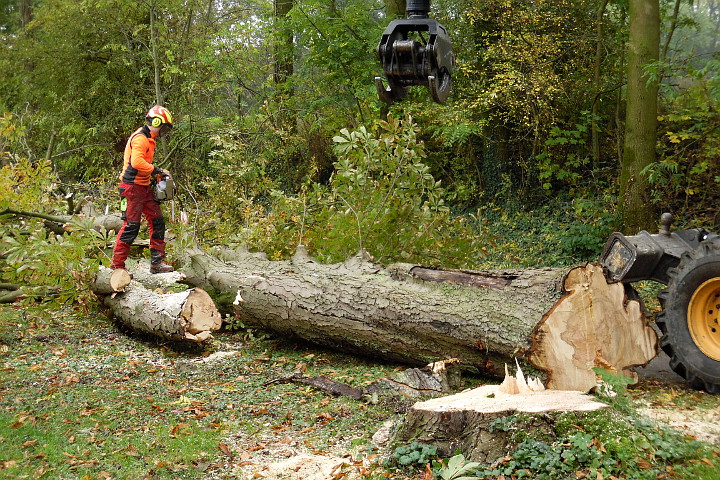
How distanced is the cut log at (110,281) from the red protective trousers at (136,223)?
0.75 ft

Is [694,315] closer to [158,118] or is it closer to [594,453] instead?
[594,453]

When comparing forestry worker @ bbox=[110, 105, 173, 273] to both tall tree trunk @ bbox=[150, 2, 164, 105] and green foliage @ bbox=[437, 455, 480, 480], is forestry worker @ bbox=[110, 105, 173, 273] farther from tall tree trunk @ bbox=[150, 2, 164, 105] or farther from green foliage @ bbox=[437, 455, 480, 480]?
tall tree trunk @ bbox=[150, 2, 164, 105]

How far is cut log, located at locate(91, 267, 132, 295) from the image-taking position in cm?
701

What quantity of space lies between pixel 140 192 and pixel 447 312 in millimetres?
4406

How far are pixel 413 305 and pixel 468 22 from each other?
861 cm

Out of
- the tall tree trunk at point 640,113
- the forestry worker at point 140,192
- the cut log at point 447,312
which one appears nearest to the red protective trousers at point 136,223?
the forestry worker at point 140,192

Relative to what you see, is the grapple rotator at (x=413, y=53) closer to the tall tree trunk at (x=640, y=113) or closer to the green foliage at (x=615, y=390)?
the green foliage at (x=615, y=390)

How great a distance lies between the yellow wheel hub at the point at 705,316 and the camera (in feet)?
15.4

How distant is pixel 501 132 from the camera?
42.3 ft

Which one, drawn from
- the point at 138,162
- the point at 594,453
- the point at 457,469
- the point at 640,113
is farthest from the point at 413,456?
the point at 640,113

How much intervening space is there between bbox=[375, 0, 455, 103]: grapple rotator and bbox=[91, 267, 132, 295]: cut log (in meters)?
4.54

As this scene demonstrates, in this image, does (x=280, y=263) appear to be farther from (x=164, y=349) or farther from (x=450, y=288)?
(x=450, y=288)

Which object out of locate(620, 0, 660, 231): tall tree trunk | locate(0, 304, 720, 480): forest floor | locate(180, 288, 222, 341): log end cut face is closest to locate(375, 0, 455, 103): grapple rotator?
locate(0, 304, 720, 480): forest floor

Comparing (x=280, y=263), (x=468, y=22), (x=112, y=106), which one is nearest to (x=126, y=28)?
(x=112, y=106)
